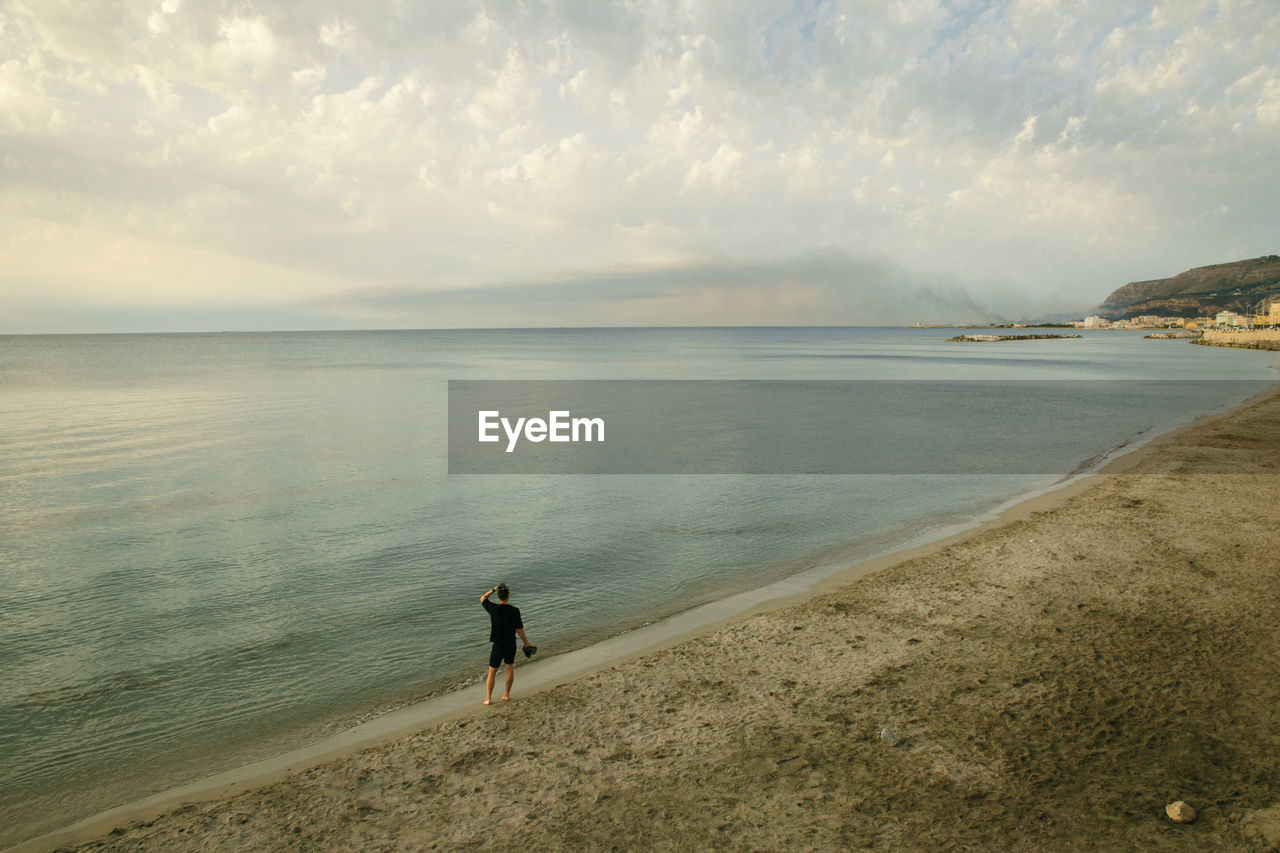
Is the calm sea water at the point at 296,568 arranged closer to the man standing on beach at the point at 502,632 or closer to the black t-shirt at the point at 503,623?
the man standing on beach at the point at 502,632

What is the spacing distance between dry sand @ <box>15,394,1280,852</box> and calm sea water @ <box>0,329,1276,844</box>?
72.7 inches

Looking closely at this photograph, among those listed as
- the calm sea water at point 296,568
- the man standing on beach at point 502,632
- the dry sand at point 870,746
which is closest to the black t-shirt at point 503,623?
the man standing on beach at point 502,632

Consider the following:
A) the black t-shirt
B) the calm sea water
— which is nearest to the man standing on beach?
the black t-shirt

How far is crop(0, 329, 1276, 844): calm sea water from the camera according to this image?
895 cm

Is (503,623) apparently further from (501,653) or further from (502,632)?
(501,653)

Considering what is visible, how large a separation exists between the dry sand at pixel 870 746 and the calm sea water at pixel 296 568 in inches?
72.7

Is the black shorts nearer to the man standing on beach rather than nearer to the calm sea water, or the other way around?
the man standing on beach

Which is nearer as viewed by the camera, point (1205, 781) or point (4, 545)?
point (1205, 781)

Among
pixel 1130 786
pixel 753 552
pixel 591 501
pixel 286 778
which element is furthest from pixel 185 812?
pixel 591 501

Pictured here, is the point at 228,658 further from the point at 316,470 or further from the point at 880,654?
the point at 316,470

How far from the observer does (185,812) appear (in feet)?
23.0

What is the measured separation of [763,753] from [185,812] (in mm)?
5904

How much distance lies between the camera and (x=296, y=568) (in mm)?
14930

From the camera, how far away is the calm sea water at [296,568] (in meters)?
8.95
